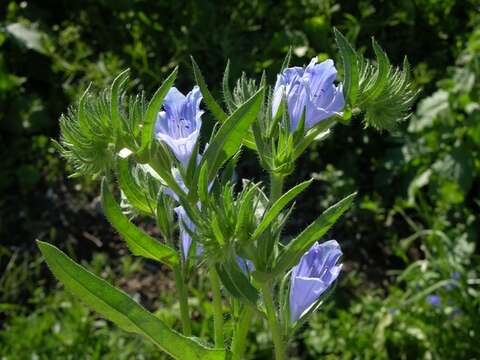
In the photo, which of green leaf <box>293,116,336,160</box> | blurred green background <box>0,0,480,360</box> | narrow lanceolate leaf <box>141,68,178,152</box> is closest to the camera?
narrow lanceolate leaf <box>141,68,178,152</box>

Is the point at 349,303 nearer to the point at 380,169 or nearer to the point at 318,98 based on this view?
the point at 380,169

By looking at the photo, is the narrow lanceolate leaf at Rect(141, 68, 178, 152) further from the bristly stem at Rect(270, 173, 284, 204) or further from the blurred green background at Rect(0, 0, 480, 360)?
the blurred green background at Rect(0, 0, 480, 360)

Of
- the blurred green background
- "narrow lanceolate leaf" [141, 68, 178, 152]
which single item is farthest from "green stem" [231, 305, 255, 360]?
the blurred green background

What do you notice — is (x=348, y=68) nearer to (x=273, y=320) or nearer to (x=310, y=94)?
(x=310, y=94)

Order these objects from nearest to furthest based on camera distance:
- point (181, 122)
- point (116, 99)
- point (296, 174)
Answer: point (116, 99)
point (181, 122)
point (296, 174)

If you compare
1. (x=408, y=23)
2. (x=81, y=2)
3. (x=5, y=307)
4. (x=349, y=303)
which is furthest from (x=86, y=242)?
(x=408, y=23)

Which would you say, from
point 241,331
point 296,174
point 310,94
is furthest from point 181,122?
point 296,174

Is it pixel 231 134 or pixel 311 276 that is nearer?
pixel 231 134

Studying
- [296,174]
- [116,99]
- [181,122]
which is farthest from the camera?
[296,174]
